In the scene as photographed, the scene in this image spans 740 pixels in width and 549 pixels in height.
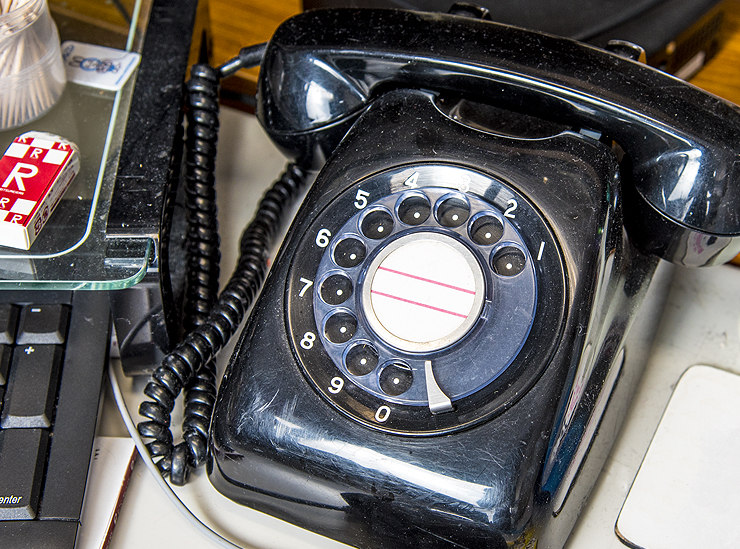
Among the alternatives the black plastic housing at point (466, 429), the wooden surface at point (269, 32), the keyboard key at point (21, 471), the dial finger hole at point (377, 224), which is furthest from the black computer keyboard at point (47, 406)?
the wooden surface at point (269, 32)

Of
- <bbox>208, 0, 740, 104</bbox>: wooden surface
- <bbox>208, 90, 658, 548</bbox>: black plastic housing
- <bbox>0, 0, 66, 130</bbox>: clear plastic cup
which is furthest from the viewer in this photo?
<bbox>208, 0, 740, 104</bbox>: wooden surface

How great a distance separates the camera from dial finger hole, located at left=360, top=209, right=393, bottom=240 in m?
0.56

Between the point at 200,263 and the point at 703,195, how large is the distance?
1.35ft

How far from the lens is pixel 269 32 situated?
1.02 meters

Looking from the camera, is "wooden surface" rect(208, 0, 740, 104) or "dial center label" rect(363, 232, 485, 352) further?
"wooden surface" rect(208, 0, 740, 104)

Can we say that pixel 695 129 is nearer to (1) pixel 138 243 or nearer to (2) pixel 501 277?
(2) pixel 501 277

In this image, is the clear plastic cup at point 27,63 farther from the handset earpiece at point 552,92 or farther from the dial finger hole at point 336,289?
the dial finger hole at point 336,289

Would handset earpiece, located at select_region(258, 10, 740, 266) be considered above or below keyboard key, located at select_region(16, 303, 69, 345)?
above

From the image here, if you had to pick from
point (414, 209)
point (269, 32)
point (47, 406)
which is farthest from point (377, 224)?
point (269, 32)

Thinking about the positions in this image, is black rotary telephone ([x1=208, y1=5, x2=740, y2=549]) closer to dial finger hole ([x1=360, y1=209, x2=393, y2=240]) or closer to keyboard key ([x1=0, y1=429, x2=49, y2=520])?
dial finger hole ([x1=360, y1=209, x2=393, y2=240])

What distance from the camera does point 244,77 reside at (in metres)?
0.86

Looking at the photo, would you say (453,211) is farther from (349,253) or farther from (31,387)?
(31,387)

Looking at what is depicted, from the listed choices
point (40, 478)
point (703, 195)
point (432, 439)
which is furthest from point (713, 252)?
point (40, 478)

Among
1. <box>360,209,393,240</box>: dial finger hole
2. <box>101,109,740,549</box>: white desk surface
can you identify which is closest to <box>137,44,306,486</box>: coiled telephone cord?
<box>101,109,740,549</box>: white desk surface
